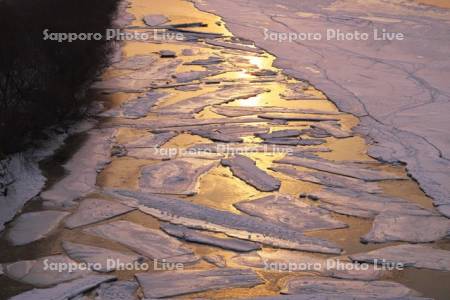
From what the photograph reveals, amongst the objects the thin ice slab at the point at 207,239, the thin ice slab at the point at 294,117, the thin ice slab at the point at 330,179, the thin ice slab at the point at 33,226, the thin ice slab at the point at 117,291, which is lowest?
the thin ice slab at the point at 117,291

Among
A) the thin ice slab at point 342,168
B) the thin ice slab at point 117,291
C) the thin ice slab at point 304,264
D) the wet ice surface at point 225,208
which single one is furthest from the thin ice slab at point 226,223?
the thin ice slab at point 342,168

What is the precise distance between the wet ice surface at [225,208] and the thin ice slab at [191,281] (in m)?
0.01

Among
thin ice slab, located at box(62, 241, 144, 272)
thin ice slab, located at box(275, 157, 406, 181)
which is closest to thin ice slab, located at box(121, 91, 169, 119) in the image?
thin ice slab, located at box(275, 157, 406, 181)

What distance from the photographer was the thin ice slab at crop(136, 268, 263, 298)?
13.3ft

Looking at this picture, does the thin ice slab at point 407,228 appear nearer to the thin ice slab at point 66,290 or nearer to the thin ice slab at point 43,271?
the thin ice slab at point 66,290

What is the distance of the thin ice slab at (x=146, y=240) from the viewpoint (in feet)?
14.8

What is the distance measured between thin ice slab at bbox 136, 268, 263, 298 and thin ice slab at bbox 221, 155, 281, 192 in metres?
1.45

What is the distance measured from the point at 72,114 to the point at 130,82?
75.1 inches

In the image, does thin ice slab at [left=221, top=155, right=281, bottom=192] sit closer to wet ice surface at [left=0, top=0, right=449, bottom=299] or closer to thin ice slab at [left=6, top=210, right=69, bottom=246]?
wet ice surface at [left=0, top=0, right=449, bottom=299]

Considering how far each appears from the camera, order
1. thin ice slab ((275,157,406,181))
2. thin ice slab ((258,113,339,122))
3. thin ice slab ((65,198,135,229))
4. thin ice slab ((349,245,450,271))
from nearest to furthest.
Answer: thin ice slab ((349,245,450,271)) → thin ice slab ((65,198,135,229)) → thin ice slab ((275,157,406,181)) → thin ice slab ((258,113,339,122))

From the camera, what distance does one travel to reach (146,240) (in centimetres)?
471

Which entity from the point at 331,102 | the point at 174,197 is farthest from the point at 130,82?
the point at 174,197

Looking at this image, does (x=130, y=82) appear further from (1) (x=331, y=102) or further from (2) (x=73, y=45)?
(1) (x=331, y=102)

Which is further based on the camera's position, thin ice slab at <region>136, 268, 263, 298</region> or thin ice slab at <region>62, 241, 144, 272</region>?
thin ice slab at <region>62, 241, 144, 272</region>
